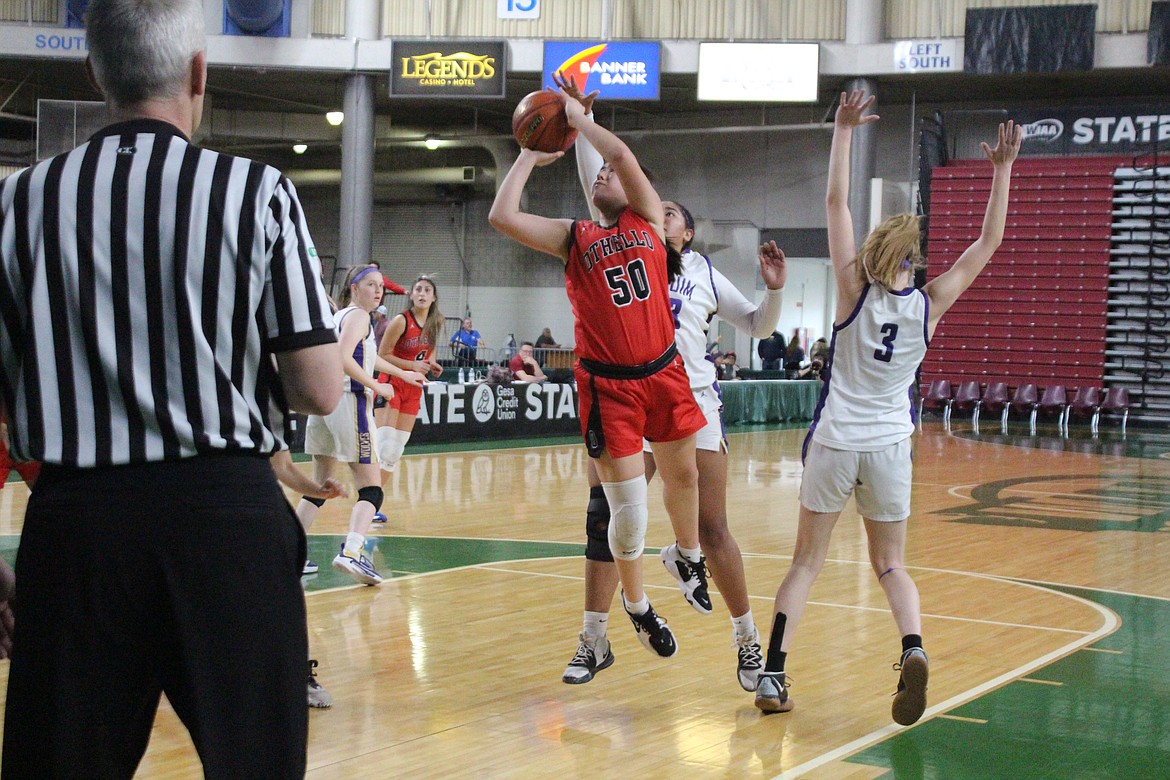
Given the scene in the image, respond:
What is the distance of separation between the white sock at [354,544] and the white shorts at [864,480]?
3135 millimetres

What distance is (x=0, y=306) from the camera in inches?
75.5

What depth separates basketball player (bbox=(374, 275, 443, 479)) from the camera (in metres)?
8.96

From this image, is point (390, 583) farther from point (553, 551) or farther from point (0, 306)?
point (0, 306)

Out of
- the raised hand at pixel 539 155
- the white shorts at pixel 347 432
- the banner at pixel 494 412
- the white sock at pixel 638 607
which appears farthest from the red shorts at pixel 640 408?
the banner at pixel 494 412

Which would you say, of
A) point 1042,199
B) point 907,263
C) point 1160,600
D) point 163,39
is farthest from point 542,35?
point 163,39

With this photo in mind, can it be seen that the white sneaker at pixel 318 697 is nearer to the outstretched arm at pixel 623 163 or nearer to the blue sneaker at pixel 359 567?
the outstretched arm at pixel 623 163

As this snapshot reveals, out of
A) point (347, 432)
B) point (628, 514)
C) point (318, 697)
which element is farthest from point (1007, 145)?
point (347, 432)

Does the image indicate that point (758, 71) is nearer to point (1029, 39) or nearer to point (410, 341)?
point (1029, 39)

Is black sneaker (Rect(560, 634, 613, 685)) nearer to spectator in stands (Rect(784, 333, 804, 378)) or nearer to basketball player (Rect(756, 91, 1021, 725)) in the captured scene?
basketball player (Rect(756, 91, 1021, 725))

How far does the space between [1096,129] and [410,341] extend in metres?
16.9

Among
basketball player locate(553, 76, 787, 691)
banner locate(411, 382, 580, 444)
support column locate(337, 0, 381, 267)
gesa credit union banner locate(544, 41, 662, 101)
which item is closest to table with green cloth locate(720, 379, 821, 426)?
banner locate(411, 382, 580, 444)

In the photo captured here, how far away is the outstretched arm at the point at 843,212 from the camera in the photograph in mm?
4457

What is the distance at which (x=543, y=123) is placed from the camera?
4.47 m

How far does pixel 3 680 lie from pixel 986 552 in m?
6.07
